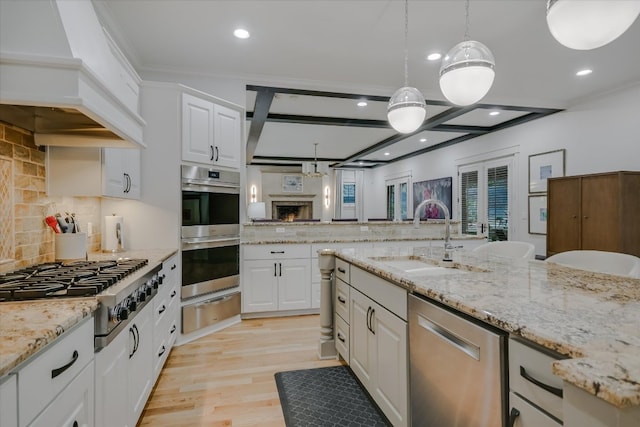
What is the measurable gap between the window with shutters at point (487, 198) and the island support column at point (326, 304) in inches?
148

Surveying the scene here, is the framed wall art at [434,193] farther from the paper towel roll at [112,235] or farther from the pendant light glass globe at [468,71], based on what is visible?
the paper towel roll at [112,235]

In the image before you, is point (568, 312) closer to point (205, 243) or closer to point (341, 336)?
point (341, 336)

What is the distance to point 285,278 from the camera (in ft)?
12.8

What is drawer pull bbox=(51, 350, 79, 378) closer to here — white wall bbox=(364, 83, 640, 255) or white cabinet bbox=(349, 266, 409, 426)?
white cabinet bbox=(349, 266, 409, 426)

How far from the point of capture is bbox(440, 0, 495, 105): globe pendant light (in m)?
1.83

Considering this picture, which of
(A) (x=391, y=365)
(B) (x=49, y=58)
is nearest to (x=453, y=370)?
(A) (x=391, y=365)

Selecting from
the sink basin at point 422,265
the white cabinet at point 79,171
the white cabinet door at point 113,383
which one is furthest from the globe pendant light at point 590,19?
the white cabinet at point 79,171

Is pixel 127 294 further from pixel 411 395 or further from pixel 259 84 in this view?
pixel 259 84

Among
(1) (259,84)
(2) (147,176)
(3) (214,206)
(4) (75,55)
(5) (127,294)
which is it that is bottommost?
(5) (127,294)

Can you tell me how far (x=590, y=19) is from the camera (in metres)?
1.24

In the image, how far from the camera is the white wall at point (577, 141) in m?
4.19

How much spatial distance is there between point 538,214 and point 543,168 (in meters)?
0.72

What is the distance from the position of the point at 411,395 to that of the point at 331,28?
2820 millimetres

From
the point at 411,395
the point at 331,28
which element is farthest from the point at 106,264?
the point at 331,28
